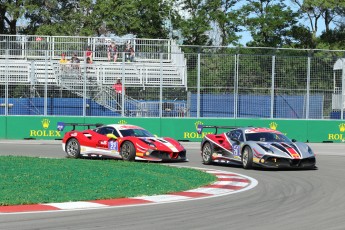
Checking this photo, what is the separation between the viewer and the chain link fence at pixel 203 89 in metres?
32.6

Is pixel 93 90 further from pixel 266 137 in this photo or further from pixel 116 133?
pixel 266 137

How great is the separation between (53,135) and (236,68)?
29.0ft

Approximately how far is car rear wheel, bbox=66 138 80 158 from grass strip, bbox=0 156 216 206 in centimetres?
277

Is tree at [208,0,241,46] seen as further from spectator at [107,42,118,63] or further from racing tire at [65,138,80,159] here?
racing tire at [65,138,80,159]

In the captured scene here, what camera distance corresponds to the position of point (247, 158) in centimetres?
1866

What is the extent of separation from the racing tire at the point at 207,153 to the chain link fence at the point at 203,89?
1209 cm

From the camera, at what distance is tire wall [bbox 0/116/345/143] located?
32.7 m

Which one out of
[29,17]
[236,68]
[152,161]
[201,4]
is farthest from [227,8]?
[152,161]

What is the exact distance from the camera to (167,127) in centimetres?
Answer: 3269

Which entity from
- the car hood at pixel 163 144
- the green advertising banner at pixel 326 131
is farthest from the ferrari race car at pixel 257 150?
the green advertising banner at pixel 326 131

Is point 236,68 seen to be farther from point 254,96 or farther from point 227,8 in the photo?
point 227,8

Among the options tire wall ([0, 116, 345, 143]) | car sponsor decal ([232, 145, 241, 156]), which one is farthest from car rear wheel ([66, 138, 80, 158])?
tire wall ([0, 116, 345, 143])

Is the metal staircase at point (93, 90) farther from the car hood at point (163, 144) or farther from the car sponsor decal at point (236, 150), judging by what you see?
the car sponsor decal at point (236, 150)

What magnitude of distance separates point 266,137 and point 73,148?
20.9 feet
